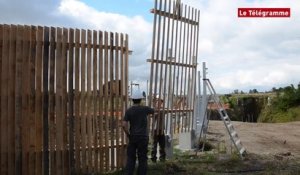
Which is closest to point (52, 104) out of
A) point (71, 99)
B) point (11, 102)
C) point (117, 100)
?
point (71, 99)

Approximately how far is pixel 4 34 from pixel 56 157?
237 centimetres

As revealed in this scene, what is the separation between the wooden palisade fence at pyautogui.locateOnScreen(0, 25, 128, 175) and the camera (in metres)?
8.76

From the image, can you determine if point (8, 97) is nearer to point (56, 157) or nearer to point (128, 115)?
point (56, 157)

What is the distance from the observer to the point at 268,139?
1773 centimetres

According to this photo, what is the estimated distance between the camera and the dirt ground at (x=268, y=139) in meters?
14.8

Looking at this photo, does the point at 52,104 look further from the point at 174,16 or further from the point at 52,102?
the point at 174,16

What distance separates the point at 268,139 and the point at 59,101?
1040 centimetres

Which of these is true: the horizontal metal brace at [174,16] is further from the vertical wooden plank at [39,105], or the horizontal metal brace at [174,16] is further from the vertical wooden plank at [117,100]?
the vertical wooden plank at [39,105]

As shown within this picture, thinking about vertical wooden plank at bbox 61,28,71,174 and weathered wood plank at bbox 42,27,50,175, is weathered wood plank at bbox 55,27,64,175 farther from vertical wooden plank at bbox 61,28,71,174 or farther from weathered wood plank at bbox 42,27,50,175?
weathered wood plank at bbox 42,27,50,175

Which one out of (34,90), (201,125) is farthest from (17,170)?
(201,125)

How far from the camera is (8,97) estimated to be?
28.7 ft

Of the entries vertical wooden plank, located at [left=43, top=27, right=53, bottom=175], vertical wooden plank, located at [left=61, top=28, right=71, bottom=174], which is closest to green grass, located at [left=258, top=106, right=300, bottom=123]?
vertical wooden plank, located at [left=61, top=28, right=71, bottom=174]

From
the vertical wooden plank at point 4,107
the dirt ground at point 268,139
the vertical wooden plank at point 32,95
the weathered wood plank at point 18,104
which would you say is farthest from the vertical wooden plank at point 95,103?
the dirt ground at point 268,139

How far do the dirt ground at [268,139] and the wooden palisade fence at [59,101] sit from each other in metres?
5.24
